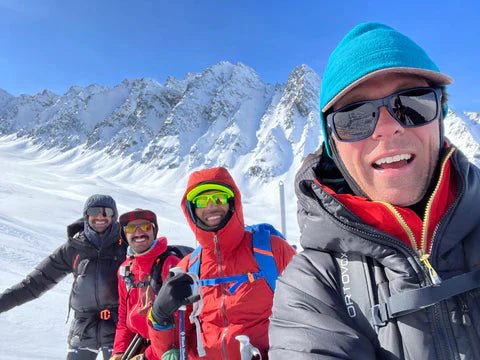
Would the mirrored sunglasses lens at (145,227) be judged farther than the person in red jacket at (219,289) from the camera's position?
Yes

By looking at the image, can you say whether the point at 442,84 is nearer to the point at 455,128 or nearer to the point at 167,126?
the point at 455,128

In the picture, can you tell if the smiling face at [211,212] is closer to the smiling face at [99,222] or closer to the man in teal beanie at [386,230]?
the smiling face at [99,222]

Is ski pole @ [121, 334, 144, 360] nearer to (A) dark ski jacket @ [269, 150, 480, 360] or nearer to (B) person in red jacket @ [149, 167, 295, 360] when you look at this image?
(B) person in red jacket @ [149, 167, 295, 360]

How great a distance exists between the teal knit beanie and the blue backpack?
72.0 inches

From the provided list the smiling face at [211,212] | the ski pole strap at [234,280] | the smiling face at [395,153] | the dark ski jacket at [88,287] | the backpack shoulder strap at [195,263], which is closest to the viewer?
the smiling face at [395,153]

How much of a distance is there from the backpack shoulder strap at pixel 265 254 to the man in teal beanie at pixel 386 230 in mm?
1589

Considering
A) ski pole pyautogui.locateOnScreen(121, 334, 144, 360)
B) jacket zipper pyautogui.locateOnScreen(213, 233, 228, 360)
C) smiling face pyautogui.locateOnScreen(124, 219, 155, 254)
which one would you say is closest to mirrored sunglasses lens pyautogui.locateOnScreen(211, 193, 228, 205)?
jacket zipper pyautogui.locateOnScreen(213, 233, 228, 360)

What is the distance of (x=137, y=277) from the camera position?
363 centimetres

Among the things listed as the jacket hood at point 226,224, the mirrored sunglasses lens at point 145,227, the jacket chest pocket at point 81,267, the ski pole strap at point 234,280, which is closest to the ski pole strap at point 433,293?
the ski pole strap at point 234,280

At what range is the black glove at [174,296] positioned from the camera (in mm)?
2539

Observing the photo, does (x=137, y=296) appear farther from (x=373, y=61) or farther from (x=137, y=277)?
(x=373, y=61)

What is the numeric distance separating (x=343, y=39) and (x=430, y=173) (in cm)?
59

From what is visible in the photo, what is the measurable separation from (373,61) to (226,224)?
7.05ft

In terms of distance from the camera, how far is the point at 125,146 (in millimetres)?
141625
